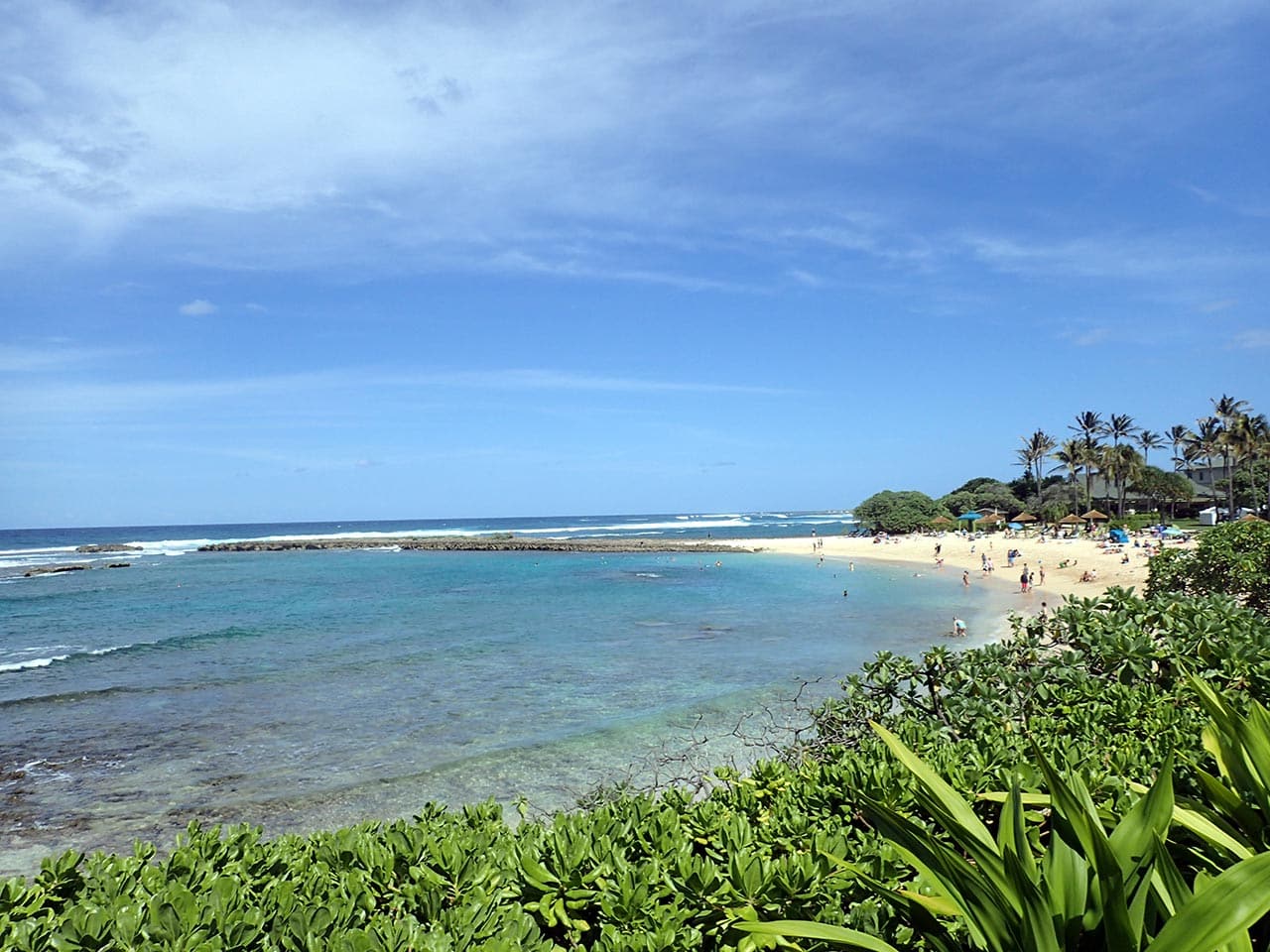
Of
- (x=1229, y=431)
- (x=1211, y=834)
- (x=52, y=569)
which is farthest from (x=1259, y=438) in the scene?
(x=52, y=569)

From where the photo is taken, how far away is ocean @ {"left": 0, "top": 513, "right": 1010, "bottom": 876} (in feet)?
34.0

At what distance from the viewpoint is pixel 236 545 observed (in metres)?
85.2

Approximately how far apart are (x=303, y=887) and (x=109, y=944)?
1.67ft

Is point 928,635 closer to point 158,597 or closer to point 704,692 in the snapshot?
point 704,692

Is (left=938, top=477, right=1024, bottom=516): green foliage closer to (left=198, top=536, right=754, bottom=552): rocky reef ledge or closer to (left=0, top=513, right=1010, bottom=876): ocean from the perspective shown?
(left=198, top=536, right=754, bottom=552): rocky reef ledge

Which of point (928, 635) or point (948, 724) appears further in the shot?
point (928, 635)

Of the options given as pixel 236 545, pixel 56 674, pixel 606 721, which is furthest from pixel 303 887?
pixel 236 545

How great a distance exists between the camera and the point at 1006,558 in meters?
47.8

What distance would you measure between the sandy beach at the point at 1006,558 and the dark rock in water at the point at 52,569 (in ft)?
169

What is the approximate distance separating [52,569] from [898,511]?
70.7m

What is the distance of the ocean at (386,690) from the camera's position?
1037 centimetres

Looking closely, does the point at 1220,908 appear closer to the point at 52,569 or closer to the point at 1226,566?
the point at 1226,566

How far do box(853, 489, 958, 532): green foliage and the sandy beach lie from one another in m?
4.80

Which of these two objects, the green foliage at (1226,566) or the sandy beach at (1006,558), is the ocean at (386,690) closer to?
the sandy beach at (1006,558)
